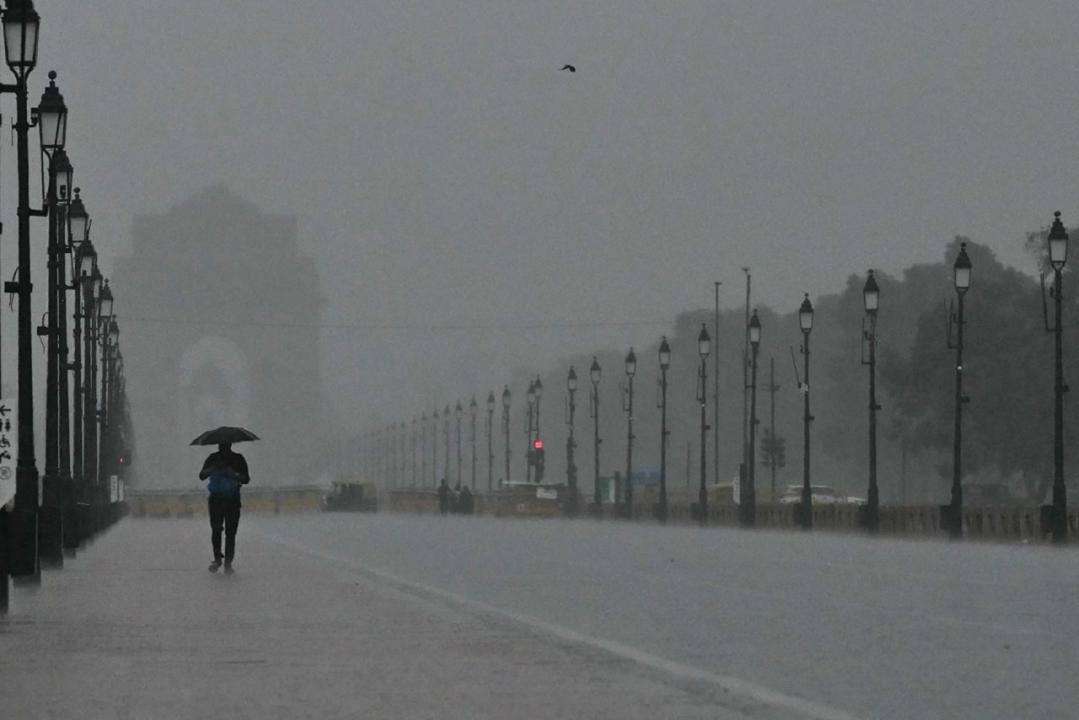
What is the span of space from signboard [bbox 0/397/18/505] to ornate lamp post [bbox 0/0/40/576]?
185cm

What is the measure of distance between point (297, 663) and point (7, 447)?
773 centimetres

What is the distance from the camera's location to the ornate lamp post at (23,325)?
25.1 metres

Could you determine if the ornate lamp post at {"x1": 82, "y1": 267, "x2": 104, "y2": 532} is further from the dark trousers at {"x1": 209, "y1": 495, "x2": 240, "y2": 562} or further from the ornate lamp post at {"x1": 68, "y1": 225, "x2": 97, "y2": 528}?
the dark trousers at {"x1": 209, "y1": 495, "x2": 240, "y2": 562}

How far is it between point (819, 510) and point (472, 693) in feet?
177

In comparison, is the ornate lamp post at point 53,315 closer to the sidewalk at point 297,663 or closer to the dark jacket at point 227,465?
the dark jacket at point 227,465

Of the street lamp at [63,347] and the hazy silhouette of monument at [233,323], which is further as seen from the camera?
the hazy silhouette of monument at [233,323]

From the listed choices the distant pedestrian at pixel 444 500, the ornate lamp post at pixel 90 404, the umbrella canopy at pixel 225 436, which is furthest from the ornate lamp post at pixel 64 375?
the distant pedestrian at pixel 444 500

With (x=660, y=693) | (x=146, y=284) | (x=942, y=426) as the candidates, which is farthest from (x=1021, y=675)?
(x=146, y=284)

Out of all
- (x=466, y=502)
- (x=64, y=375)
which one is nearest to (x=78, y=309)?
(x=64, y=375)

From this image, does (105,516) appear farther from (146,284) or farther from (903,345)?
(146,284)

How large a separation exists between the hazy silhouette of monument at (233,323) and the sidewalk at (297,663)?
6431 inches

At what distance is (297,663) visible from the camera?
1528cm

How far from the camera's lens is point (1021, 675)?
574 inches

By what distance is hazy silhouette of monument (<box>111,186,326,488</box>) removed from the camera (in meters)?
188
